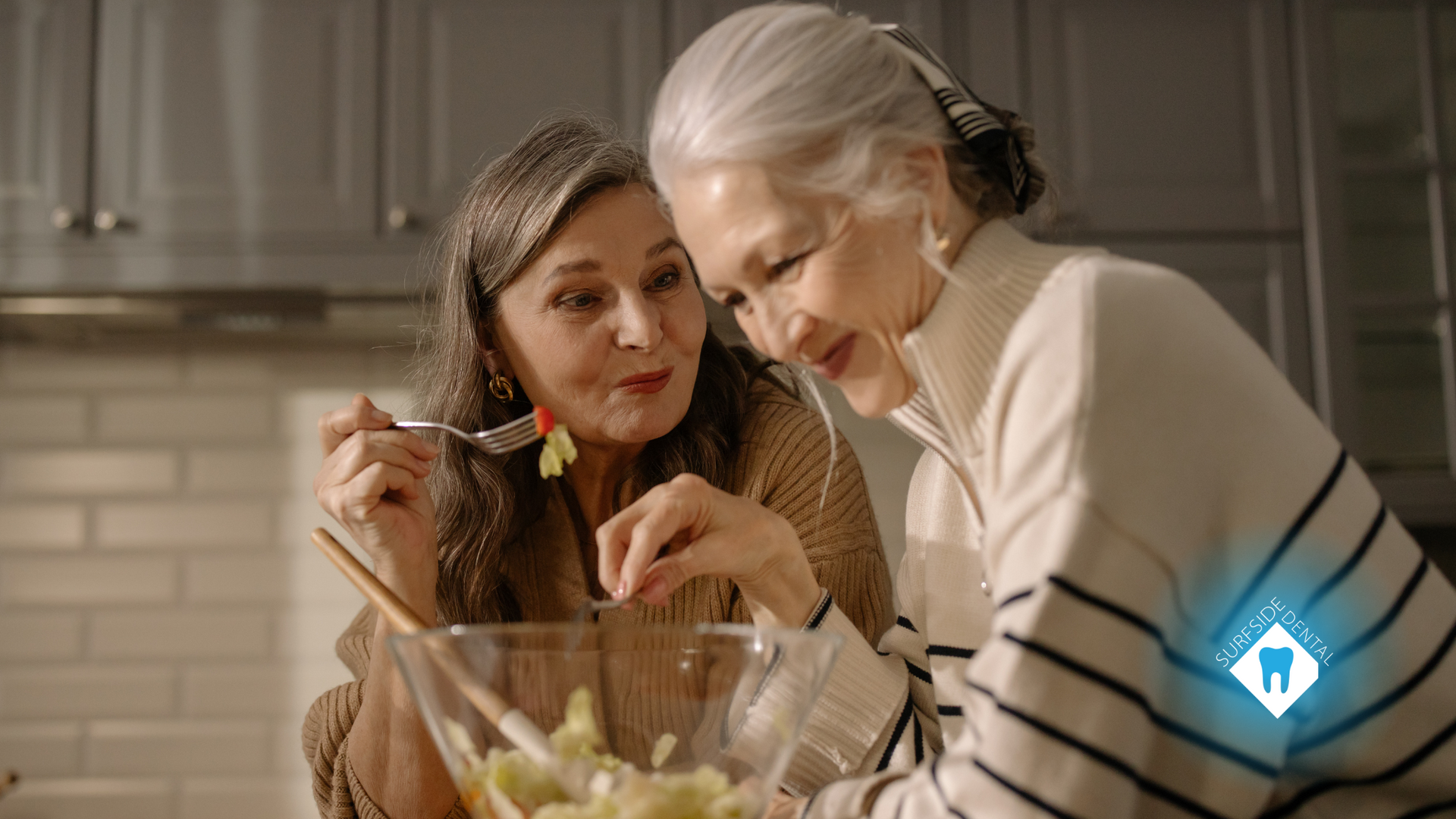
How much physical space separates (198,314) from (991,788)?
6.93 feet

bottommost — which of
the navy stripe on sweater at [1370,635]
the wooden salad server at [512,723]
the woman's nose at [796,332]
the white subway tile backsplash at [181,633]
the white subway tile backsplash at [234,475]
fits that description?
the white subway tile backsplash at [181,633]

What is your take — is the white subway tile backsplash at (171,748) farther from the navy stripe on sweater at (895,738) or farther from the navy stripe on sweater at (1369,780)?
the navy stripe on sweater at (1369,780)

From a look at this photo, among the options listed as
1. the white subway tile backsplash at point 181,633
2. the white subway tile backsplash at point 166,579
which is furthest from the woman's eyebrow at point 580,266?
the white subway tile backsplash at point 181,633

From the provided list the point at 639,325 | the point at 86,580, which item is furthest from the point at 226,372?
the point at 639,325

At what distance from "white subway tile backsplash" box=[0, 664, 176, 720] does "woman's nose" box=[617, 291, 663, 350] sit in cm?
155

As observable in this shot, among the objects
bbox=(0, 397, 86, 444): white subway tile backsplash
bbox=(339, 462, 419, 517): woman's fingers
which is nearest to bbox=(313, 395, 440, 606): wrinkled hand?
bbox=(339, 462, 419, 517): woman's fingers

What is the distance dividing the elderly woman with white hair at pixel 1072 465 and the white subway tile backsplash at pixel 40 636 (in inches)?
82.0

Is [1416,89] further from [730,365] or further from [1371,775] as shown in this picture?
[1371,775]

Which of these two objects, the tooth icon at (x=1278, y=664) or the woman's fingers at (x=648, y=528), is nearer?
the tooth icon at (x=1278, y=664)

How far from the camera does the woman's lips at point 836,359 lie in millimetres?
889

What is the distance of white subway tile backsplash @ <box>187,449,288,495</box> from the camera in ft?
7.97

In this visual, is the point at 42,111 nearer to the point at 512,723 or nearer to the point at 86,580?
the point at 86,580

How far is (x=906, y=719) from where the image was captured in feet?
3.61

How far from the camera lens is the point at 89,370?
2.45m
